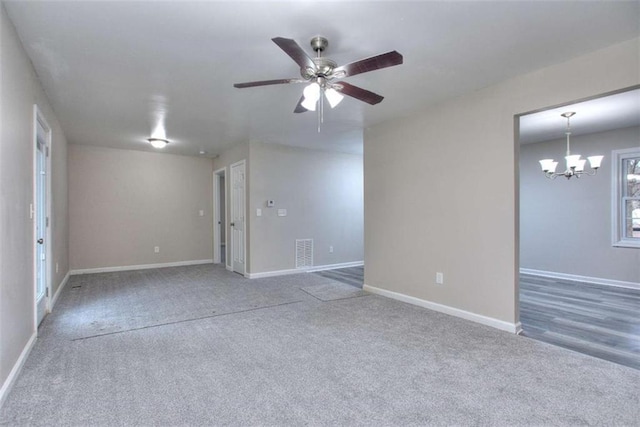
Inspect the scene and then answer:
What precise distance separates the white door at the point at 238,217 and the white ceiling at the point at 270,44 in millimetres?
2253

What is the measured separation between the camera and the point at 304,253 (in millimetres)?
6281

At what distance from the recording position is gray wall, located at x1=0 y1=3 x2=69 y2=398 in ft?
6.81

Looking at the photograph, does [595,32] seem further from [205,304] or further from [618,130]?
[205,304]

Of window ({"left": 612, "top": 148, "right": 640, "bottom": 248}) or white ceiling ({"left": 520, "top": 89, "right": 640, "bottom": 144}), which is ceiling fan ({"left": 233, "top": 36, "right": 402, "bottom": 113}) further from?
window ({"left": 612, "top": 148, "right": 640, "bottom": 248})

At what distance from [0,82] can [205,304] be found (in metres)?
2.87

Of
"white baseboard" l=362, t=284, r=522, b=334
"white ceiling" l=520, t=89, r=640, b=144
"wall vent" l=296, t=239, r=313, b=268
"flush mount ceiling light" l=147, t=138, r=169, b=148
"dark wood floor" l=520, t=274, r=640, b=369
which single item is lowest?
"dark wood floor" l=520, t=274, r=640, b=369

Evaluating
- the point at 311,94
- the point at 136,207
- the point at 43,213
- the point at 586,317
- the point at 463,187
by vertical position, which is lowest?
the point at 586,317

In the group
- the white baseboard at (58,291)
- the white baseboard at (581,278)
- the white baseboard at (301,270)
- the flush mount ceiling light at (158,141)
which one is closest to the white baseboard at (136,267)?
the white baseboard at (58,291)

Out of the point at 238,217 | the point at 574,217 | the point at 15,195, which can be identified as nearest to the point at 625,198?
the point at 574,217

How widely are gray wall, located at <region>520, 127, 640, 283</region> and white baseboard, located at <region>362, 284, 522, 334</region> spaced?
3104 millimetres

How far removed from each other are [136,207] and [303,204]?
130 inches

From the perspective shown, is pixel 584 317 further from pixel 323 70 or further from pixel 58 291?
pixel 58 291

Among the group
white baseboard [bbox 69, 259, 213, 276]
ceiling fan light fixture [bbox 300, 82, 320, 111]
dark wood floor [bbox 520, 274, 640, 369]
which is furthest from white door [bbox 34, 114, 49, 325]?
dark wood floor [bbox 520, 274, 640, 369]

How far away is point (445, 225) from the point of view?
12.3 ft
